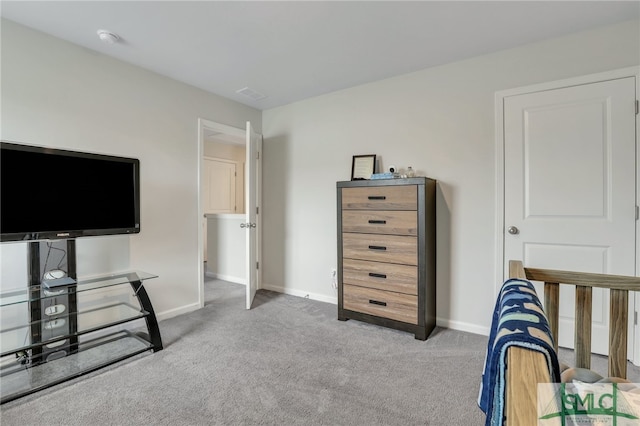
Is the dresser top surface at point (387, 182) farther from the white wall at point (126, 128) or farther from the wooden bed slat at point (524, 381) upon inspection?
the wooden bed slat at point (524, 381)

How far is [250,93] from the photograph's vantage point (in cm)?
345

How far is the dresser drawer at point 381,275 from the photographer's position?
8.57ft

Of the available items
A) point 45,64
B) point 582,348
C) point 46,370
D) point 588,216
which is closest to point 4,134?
point 45,64

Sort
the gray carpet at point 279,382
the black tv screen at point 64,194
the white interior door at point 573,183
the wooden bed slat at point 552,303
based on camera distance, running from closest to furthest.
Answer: the wooden bed slat at point 552,303 → the gray carpet at point 279,382 → the black tv screen at point 64,194 → the white interior door at point 573,183

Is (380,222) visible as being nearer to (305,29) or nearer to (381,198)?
(381,198)

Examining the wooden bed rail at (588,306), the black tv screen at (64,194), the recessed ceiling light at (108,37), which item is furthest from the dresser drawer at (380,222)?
the recessed ceiling light at (108,37)

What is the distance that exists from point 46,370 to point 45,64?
2148mm

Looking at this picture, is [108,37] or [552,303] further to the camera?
[108,37]

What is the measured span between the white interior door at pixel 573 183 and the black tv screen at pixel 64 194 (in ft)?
9.96

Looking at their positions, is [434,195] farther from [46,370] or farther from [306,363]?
[46,370]

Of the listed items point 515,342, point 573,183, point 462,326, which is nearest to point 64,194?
point 515,342

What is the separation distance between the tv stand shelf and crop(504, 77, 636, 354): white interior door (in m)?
3.04

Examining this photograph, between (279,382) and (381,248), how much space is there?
1.35m

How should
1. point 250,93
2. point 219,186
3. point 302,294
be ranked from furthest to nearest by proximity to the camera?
point 219,186, point 302,294, point 250,93
